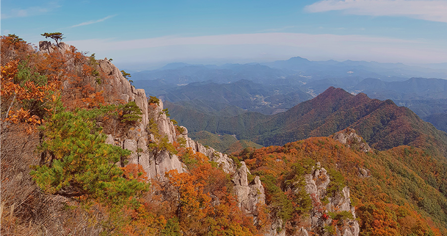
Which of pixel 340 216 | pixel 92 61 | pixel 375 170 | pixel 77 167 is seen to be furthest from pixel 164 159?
pixel 375 170

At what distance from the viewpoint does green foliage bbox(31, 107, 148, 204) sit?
862 centimetres

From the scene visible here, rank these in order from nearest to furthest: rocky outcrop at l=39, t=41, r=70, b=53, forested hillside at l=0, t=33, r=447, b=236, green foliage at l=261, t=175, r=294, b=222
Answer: forested hillside at l=0, t=33, r=447, b=236 < green foliage at l=261, t=175, r=294, b=222 < rocky outcrop at l=39, t=41, r=70, b=53

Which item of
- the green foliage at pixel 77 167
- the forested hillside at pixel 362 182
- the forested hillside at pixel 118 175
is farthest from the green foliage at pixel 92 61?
the forested hillside at pixel 362 182

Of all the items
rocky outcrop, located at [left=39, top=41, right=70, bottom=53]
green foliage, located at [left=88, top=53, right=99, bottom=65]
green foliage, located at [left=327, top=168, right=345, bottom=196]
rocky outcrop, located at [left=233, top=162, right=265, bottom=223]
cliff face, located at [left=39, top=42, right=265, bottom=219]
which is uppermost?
rocky outcrop, located at [left=39, top=41, right=70, bottom=53]

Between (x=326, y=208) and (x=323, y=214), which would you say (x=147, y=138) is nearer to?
(x=323, y=214)

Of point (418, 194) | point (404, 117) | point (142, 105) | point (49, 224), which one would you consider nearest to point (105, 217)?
point (49, 224)

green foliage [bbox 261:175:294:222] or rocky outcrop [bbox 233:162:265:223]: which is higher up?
rocky outcrop [bbox 233:162:265:223]

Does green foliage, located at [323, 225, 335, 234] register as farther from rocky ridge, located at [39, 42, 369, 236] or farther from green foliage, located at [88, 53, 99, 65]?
green foliage, located at [88, 53, 99, 65]

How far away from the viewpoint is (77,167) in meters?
9.30

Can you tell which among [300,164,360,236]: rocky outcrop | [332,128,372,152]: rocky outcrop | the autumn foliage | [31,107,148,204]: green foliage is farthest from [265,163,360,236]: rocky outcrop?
[332,128,372,152]: rocky outcrop

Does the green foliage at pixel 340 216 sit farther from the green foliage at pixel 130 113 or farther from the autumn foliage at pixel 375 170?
the green foliage at pixel 130 113

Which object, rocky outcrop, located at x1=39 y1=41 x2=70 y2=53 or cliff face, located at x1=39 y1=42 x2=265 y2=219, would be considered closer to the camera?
cliff face, located at x1=39 y1=42 x2=265 y2=219

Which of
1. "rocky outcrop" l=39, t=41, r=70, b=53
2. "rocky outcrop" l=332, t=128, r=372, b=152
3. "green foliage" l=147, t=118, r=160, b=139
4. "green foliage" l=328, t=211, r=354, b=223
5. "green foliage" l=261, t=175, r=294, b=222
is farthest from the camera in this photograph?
"rocky outcrop" l=332, t=128, r=372, b=152

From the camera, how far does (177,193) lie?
21.3m
